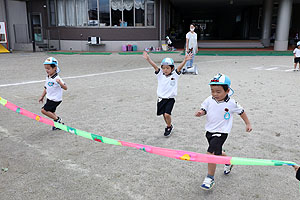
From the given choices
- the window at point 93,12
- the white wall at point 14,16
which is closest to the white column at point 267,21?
the window at point 93,12

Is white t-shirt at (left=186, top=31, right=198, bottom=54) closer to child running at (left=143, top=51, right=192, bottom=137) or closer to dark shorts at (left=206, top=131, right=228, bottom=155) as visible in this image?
child running at (left=143, top=51, right=192, bottom=137)

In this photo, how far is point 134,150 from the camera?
4.18 m

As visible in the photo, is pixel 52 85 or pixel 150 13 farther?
pixel 150 13

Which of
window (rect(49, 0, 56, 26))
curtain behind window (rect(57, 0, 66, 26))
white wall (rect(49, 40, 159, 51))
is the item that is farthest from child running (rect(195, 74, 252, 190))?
window (rect(49, 0, 56, 26))

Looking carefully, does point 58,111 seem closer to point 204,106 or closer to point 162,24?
point 204,106

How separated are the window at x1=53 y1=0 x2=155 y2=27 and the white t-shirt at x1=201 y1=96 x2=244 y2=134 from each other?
20.6m

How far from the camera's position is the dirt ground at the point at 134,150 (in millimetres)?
3066

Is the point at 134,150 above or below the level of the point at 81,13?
below

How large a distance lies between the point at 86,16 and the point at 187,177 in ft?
71.0

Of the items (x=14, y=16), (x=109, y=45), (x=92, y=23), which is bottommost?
(x=109, y=45)

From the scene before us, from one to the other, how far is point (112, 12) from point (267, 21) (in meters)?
14.4

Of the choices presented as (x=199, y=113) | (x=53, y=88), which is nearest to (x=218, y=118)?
(x=199, y=113)

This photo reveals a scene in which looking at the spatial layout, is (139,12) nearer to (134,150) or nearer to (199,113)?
(134,150)

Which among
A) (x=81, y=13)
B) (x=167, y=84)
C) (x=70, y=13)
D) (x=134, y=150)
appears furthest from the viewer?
(x=70, y=13)
